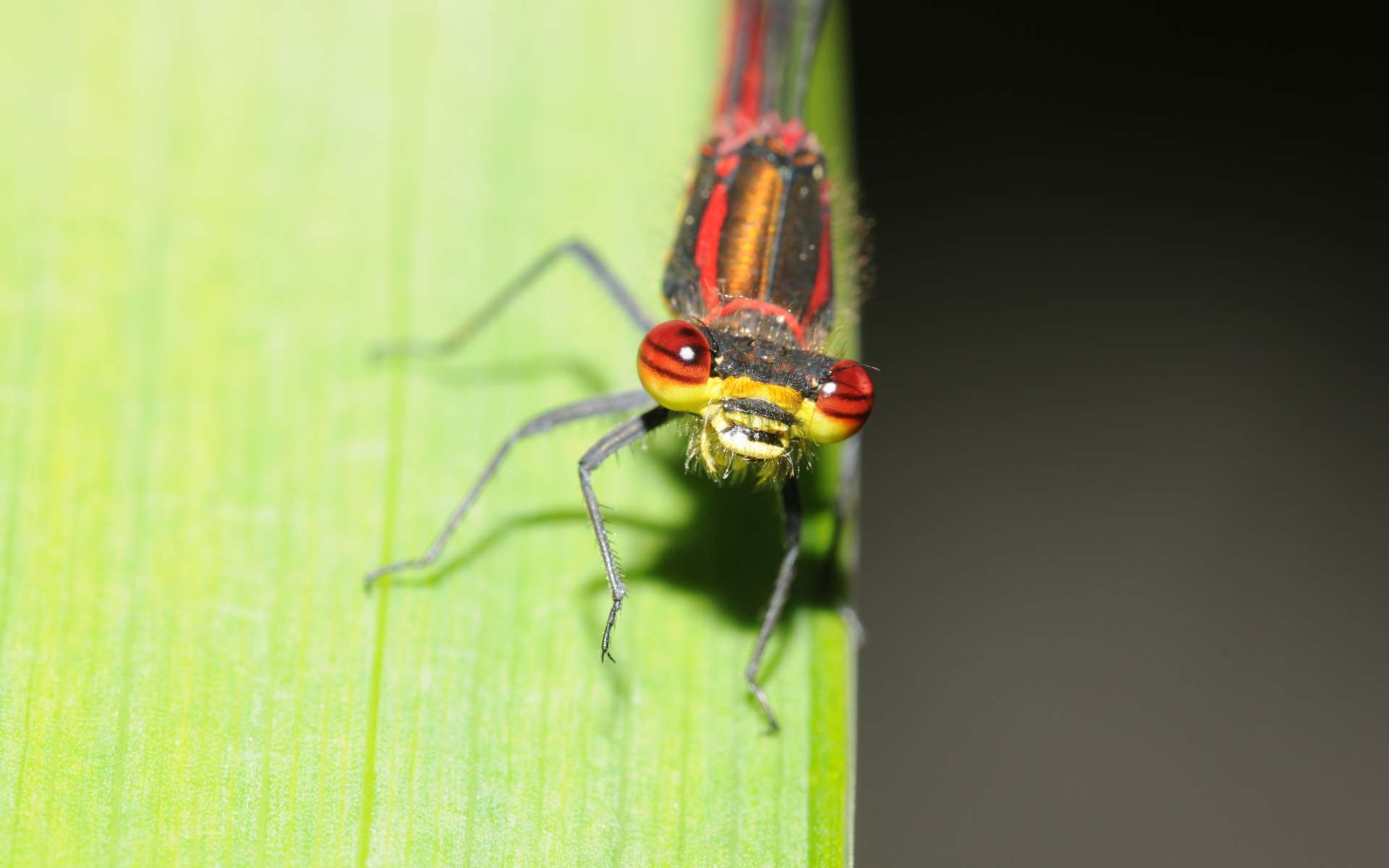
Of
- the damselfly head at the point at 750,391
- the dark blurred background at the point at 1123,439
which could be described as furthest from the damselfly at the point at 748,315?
the dark blurred background at the point at 1123,439

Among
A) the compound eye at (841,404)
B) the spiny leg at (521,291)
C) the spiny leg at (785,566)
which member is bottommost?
the spiny leg at (785,566)

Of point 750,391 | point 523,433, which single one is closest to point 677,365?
point 750,391

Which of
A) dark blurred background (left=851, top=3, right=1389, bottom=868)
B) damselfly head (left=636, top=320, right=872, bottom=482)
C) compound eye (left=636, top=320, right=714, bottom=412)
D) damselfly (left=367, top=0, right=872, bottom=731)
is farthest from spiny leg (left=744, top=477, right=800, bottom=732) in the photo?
dark blurred background (left=851, top=3, right=1389, bottom=868)

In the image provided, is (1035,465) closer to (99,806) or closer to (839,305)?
(839,305)

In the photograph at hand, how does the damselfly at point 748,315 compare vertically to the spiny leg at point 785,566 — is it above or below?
above

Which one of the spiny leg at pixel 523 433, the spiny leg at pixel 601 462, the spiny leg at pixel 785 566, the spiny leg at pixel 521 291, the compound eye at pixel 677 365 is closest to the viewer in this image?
the compound eye at pixel 677 365

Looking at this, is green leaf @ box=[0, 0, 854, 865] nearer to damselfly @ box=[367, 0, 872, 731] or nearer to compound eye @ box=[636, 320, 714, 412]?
damselfly @ box=[367, 0, 872, 731]

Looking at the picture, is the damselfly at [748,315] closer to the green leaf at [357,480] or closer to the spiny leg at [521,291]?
the spiny leg at [521,291]

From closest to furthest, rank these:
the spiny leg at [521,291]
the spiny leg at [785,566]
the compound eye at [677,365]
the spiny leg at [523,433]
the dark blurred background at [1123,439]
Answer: the compound eye at [677,365] < the spiny leg at [785,566] < the spiny leg at [523,433] < the spiny leg at [521,291] < the dark blurred background at [1123,439]
